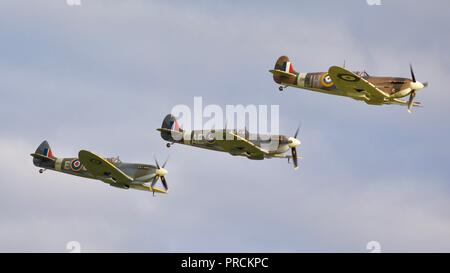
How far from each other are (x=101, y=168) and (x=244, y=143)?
8.13 metres

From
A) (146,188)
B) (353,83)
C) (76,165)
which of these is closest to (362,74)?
(353,83)

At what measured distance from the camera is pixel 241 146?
210ft

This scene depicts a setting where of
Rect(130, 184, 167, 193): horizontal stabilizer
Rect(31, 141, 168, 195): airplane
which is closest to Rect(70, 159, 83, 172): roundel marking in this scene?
Rect(31, 141, 168, 195): airplane

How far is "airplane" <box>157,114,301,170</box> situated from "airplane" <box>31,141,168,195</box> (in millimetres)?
2530

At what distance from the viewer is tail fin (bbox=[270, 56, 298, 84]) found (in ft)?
229

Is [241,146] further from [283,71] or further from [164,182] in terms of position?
[283,71]

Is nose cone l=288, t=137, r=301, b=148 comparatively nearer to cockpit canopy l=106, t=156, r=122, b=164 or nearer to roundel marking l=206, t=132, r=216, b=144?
roundel marking l=206, t=132, r=216, b=144
